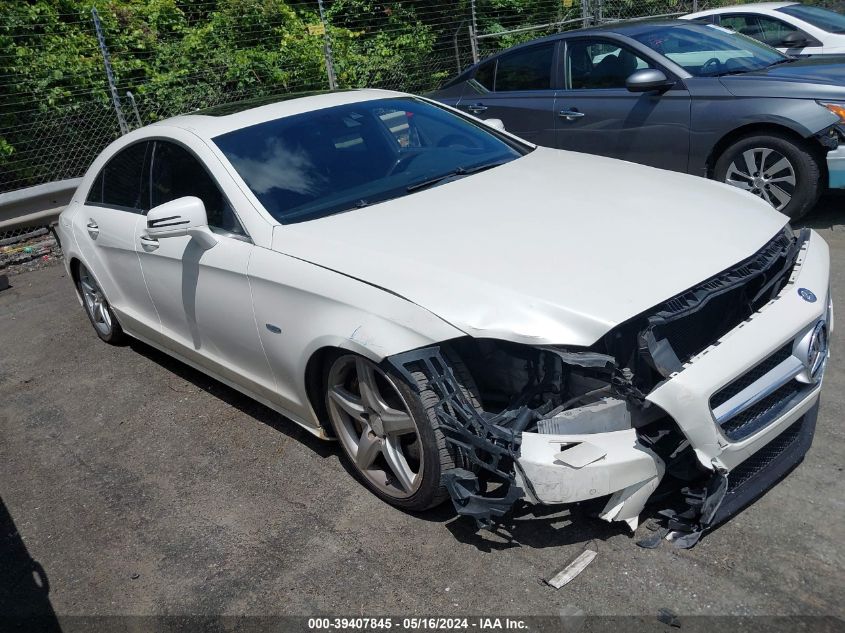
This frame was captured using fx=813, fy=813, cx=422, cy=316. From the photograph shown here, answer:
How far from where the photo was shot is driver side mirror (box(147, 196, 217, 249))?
12.3 ft

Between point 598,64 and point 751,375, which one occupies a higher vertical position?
point 598,64

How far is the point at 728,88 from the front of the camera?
6262 millimetres

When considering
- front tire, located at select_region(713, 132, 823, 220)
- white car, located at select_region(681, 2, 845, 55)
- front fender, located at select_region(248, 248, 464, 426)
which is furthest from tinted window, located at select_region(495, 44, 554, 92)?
front fender, located at select_region(248, 248, 464, 426)

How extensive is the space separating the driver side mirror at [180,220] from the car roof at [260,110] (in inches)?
21.6

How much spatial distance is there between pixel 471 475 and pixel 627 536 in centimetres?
66

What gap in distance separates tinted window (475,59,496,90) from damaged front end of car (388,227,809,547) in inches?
202

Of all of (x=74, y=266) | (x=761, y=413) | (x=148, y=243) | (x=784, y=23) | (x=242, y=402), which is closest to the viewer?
(x=761, y=413)

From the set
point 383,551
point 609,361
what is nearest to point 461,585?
point 383,551

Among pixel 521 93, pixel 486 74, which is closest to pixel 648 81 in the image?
pixel 521 93

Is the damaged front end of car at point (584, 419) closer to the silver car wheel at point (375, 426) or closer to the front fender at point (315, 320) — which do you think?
the front fender at point (315, 320)

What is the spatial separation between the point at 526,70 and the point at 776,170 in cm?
248

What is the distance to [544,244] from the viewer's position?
126 inches

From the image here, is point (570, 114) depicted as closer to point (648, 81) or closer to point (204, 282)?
point (648, 81)

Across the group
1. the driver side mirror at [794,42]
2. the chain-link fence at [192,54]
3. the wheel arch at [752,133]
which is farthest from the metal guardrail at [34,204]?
the driver side mirror at [794,42]
